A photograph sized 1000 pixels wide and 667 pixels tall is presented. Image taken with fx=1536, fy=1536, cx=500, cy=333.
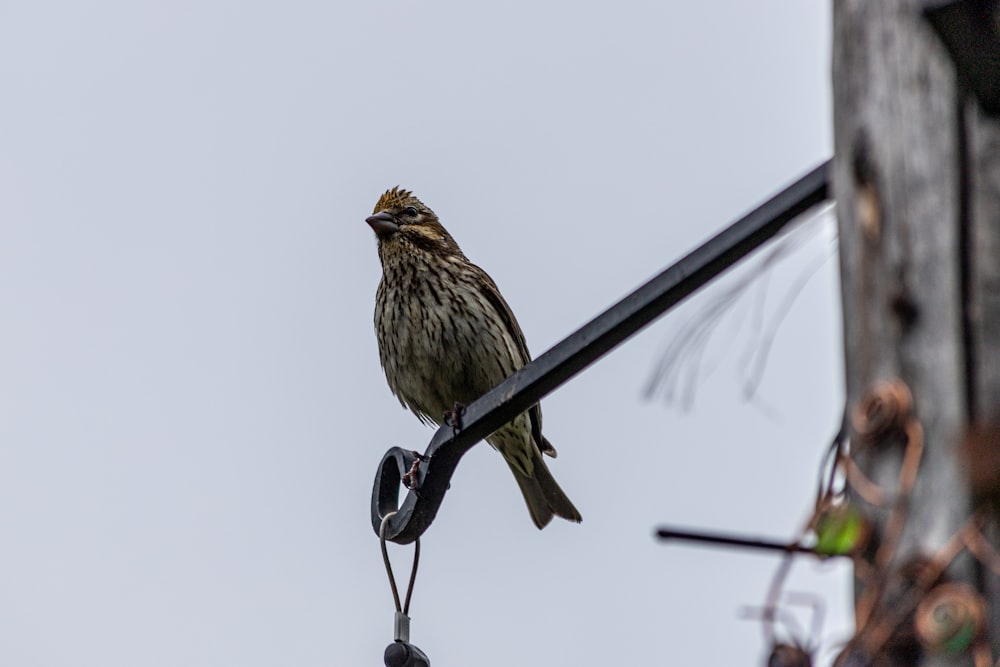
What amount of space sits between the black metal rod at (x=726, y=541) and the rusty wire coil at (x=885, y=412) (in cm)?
18

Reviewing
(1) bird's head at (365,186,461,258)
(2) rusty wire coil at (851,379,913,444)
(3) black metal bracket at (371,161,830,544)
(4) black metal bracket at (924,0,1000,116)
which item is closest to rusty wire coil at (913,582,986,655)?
(2) rusty wire coil at (851,379,913,444)

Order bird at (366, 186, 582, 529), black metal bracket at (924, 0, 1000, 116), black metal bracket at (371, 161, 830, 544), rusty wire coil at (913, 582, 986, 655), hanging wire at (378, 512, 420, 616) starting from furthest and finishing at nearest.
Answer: bird at (366, 186, 582, 529)
hanging wire at (378, 512, 420, 616)
black metal bracket at (371, 161, 830, 544)
black metal bracket at (924, 0, 1000, 116)
rusty wire coil at (913, 582, 986, 655)

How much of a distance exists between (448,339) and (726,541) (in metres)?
5.18

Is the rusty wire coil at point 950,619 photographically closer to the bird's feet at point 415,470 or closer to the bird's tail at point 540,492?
the bird's feet at point 415,470

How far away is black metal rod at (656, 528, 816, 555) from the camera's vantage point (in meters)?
1.99

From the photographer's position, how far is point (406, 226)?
308 inches

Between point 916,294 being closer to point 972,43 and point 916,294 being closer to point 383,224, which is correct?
point 972,43

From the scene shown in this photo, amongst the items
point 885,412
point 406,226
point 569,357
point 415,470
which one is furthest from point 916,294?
point 406,226

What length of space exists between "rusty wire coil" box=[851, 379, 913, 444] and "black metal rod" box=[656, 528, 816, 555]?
0.58 ft

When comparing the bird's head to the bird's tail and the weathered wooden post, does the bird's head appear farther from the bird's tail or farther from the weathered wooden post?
the weathered wooden post

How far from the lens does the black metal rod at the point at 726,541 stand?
6.53 ft

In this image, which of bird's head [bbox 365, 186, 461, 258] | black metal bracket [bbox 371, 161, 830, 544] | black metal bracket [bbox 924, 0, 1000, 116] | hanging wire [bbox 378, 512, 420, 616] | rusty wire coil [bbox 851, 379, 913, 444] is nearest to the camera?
rusty wire coil [bbox 851, 379, 913, 444]

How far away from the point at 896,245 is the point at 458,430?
6.13 feet

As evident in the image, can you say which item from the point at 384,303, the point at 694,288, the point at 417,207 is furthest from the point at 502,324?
the point at 694,288
